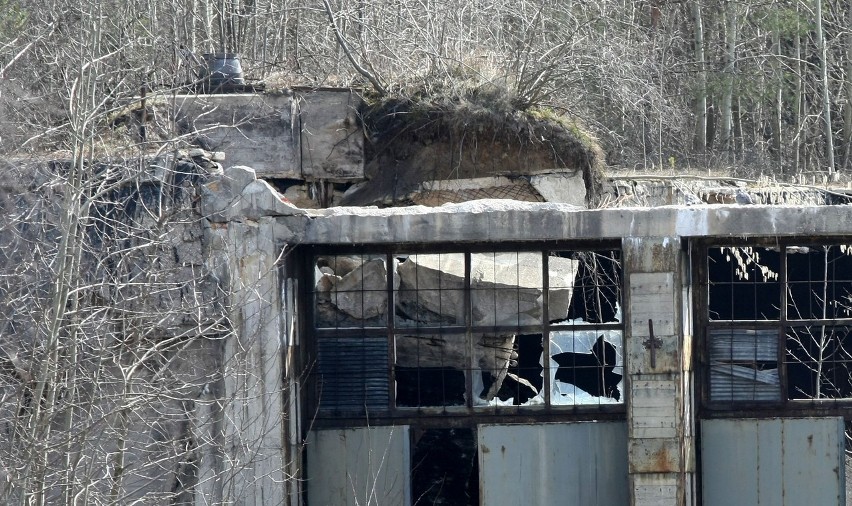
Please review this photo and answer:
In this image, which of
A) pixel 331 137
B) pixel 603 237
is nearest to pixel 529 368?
pixel 603 237

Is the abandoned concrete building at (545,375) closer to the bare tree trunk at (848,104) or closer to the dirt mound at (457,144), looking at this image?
the dirt mound at (457,144)

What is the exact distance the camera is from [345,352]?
27.2 ft

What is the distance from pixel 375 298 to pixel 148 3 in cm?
577

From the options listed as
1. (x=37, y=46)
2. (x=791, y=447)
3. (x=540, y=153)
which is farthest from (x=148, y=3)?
(x=791, y=447)

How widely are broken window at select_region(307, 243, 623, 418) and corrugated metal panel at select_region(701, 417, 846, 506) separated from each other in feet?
3.23

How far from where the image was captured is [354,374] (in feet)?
27.1

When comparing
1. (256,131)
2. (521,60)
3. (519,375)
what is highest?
(521,60)

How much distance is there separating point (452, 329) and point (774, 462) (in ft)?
8.37

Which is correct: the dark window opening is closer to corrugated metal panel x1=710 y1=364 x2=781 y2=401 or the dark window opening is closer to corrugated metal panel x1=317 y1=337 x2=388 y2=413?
corrugated metal panel x1=317 y1=337 x2=388 y2=413

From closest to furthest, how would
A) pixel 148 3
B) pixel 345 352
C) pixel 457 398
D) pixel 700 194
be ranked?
pixel 345 352 < pixel 457 398 < pixel 700 194 < pixel 148 3

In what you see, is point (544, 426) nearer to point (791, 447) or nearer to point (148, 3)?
point (791, 447)

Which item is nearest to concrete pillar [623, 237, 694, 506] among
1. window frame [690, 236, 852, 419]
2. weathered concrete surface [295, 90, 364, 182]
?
window frame [690, 236, 852, 419]

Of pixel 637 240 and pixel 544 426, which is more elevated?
pixel 637 240

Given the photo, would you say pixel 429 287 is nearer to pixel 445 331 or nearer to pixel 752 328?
pixel 445 331
